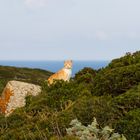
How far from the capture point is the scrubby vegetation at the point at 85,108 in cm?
1277

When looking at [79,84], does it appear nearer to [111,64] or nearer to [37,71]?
[111,64]

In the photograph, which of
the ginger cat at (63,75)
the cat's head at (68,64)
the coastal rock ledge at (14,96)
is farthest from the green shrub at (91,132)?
the coastal rock ledge at (14,96)

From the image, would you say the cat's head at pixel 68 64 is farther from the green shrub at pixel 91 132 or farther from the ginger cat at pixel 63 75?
the green shrub at pixel 91 132

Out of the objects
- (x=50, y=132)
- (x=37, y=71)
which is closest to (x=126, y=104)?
(x=50, y=132)

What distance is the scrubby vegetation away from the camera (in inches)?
503

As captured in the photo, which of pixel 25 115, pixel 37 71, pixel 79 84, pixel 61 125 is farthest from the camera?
pixel 37 71

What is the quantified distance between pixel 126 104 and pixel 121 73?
8.89 feet

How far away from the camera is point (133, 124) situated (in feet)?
40.7

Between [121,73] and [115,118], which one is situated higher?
[121,73]

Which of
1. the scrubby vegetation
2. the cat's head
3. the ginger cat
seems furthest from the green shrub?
the cat's head

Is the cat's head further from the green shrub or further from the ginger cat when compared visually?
the green shrub

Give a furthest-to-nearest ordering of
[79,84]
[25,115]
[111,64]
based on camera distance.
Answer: [111,64], [79,84], [25,115]

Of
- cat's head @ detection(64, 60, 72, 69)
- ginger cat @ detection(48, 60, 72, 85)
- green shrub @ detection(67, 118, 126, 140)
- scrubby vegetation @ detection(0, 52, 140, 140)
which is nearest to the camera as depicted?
green shrub @ detection(67, 118, 126, 140)

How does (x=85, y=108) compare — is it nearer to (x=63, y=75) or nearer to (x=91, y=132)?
(x=91, y=132)
